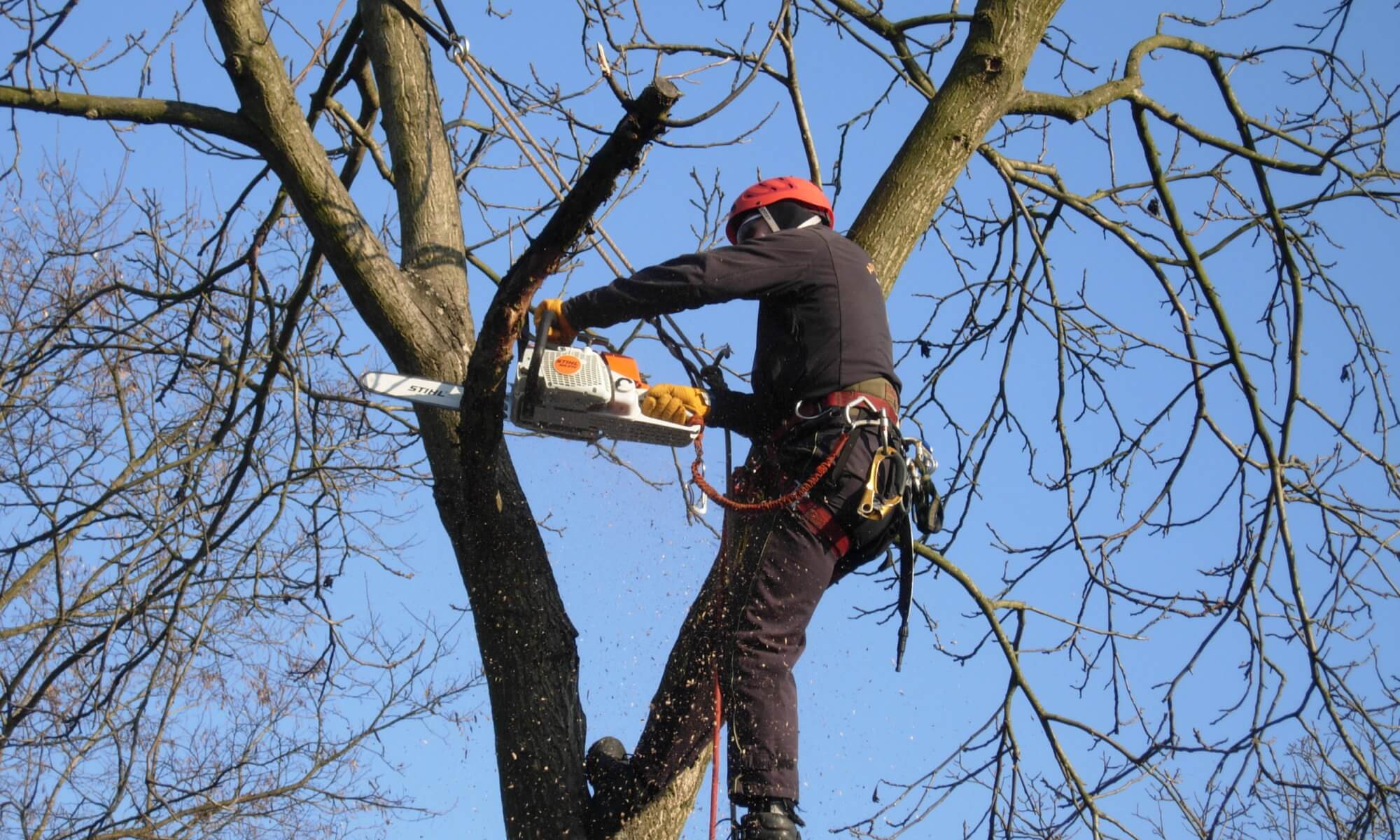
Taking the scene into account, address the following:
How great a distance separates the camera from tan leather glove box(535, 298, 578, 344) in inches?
132

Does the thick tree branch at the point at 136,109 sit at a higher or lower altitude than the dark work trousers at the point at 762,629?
higher

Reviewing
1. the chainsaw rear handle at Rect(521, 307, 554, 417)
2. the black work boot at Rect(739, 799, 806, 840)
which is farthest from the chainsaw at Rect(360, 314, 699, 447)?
the black work boot at Rect(739, 799, 806, 840)

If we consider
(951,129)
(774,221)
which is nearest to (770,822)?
(774,221)

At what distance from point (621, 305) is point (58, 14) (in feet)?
7.78

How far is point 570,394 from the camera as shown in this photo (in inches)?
136

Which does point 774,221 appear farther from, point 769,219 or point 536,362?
point 536,362

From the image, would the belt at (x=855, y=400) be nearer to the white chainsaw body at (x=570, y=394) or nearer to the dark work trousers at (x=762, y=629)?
the dark work trousers at (x=762, y=629)

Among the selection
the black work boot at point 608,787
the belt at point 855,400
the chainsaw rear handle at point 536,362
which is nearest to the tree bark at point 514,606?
the black work boot at point 608,787

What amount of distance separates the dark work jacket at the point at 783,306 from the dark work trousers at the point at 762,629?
160 mm

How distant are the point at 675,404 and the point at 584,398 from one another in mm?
246

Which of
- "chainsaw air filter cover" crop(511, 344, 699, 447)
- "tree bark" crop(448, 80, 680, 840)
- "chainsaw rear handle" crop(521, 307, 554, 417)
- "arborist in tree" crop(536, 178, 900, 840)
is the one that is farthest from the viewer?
"chainsaw air filter cover" crop(511, 344, 699, 447)

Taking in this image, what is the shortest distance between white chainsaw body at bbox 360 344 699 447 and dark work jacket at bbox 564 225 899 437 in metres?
0.15

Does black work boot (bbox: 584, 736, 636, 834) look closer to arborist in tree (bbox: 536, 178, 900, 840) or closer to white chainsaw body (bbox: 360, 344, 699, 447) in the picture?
A: arborist in tree (bbox: 536, 178, 900, 840)

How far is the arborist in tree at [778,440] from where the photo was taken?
3227 mm
